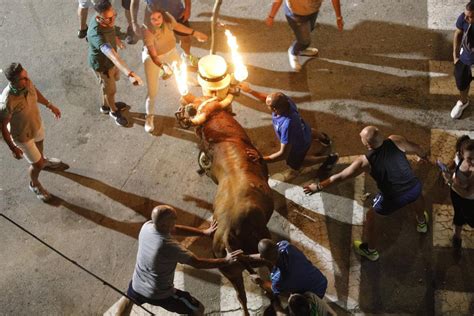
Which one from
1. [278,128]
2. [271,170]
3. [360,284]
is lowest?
[360,284]

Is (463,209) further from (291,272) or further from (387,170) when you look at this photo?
(291,272)

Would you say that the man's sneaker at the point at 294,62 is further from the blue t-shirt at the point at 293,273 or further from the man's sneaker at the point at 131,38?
the blue t-shirt at the point at 293,273

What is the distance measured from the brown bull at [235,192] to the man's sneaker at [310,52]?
2.75 metres

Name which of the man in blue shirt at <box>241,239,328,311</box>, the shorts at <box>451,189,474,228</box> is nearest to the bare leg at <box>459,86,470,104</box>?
the shorts at <box>451,189,474,228</box>

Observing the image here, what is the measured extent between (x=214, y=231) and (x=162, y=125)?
303 centimetres

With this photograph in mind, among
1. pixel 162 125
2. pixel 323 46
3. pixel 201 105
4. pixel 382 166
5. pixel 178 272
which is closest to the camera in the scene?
pixel 382 166

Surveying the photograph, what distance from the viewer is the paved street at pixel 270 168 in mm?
6648

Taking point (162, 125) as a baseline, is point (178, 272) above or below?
below

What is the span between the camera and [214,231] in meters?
5.74

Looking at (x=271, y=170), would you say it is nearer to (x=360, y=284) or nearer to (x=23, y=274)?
(x=360, y=284)

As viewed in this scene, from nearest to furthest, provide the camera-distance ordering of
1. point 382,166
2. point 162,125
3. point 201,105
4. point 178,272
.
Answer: point 382,166
point 201,105
point 178,272
point 162,125

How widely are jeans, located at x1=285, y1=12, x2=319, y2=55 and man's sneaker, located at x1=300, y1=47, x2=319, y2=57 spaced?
20 cm

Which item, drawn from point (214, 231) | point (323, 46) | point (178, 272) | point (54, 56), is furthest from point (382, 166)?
point (54, 56)

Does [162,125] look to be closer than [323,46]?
Yes
